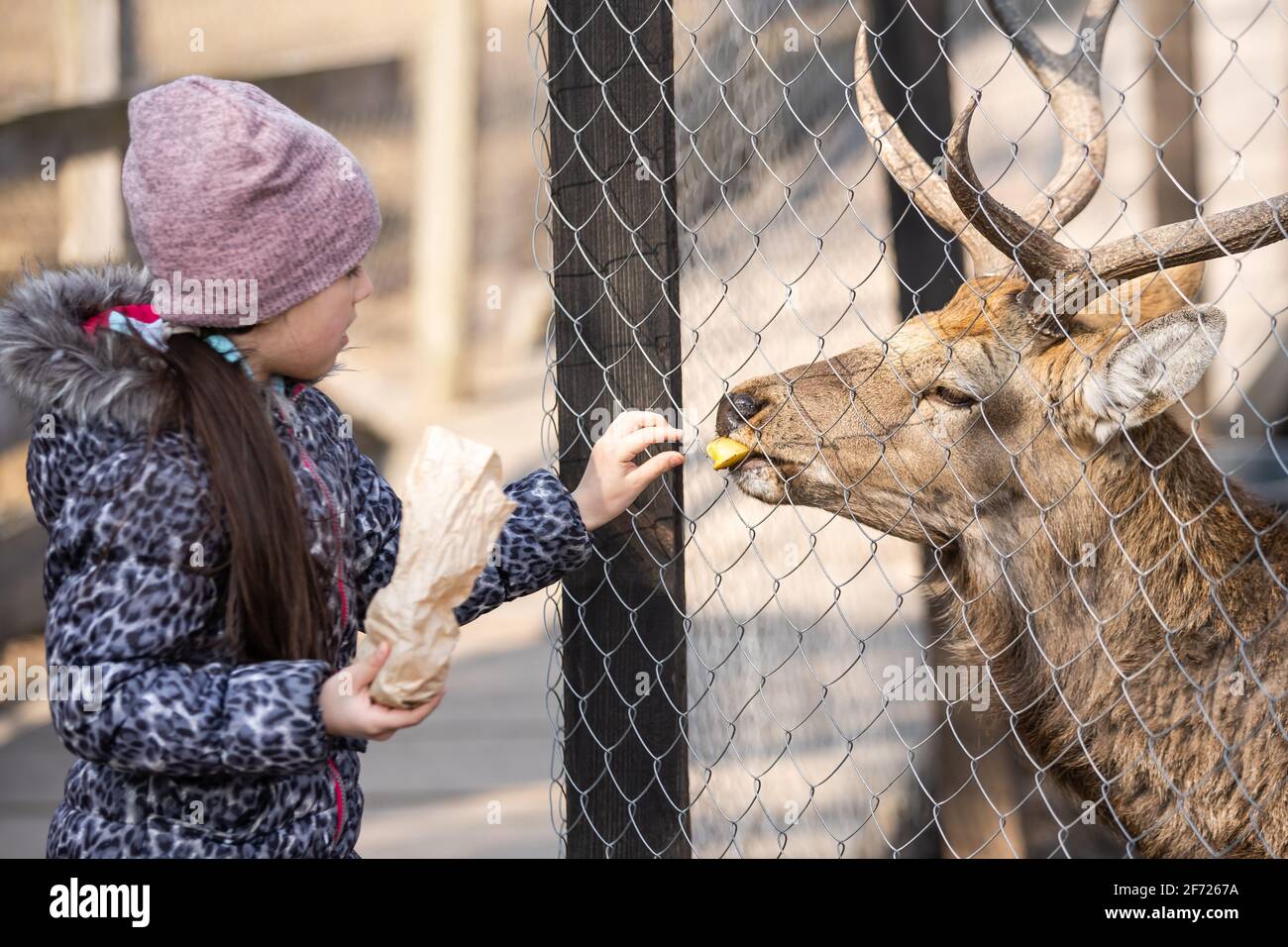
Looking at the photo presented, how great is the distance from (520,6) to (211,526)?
7.21 metres

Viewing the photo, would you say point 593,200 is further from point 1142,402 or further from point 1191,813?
point 1191,813

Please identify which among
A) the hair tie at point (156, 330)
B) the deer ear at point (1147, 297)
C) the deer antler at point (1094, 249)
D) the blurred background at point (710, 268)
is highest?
the deer antler at point (1094, 249)

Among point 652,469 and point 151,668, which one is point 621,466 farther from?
point 151,668

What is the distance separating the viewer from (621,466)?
2307 mm

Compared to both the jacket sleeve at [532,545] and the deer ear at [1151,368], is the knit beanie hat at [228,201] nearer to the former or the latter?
the jacket sleeve at [532,545]

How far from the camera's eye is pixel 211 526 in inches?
69.7

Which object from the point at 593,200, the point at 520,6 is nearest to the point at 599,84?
the point at 593,200

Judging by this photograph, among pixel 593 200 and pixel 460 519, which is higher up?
pixel 593 200

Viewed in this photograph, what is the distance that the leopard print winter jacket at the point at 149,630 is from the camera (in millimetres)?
1669

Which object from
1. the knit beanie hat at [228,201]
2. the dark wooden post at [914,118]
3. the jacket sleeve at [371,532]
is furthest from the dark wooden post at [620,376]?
the dark wooden post at [914,118]

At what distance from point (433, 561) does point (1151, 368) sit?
1382 millimetres

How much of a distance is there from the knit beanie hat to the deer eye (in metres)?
1.24

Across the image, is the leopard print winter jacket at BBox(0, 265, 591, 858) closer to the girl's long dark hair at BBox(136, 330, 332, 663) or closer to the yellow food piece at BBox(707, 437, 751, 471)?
the girl's long dark hair at BBox(136, 330, 332, 663)

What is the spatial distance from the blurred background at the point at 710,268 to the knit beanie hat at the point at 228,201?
0.67 m
